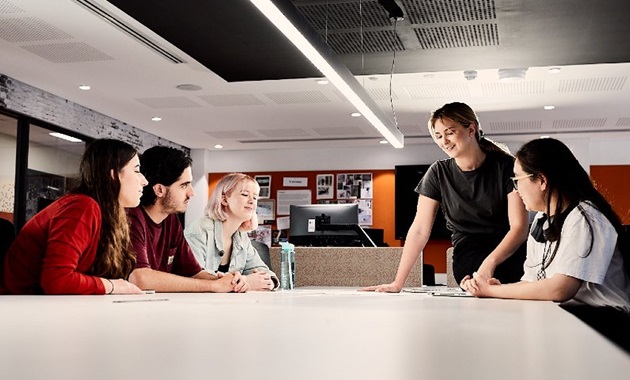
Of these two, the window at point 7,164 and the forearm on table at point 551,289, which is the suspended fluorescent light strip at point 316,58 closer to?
the forearm on table at point 551,289

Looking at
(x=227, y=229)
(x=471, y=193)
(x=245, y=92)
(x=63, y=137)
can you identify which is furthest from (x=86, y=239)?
(x=63, y=137)

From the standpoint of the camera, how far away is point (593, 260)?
1722 mm

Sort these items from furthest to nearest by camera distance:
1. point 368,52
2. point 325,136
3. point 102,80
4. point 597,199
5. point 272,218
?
point 272,218 < point 325,136 < point 102,80 < point 368,52 < point 597,199

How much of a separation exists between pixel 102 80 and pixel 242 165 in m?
3.77

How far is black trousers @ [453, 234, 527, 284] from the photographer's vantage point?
2.39 meters

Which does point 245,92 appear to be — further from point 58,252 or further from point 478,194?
point 58,252

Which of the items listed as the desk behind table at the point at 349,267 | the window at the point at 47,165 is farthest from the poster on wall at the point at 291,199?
the desk behind table at the point at 349,267

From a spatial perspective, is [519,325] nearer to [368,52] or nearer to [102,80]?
[368,52]

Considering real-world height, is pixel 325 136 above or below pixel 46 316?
above

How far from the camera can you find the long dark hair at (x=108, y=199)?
2.06 m

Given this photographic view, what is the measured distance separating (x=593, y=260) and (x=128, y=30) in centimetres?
359

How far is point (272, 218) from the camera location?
9.40 meters

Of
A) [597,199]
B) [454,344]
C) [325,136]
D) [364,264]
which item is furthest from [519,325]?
[325,136]

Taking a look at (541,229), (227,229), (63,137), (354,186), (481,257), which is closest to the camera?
(541,229)
